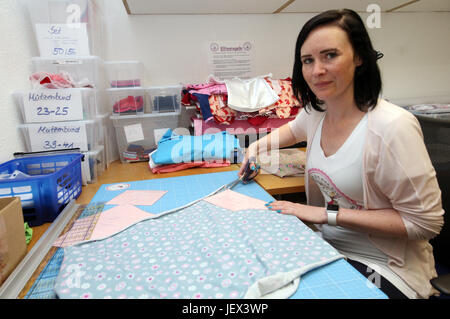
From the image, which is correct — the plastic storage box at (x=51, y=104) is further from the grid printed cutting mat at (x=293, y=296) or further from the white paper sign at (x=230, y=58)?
the white paper sign at (x=230, y=58)

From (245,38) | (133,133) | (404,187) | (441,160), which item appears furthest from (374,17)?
(133,133)

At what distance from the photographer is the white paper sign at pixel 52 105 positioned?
122 centimetres

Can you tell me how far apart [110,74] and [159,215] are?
3.33 feet

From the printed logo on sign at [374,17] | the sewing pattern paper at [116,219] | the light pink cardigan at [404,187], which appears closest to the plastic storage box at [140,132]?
the sewing pattern paper at [116,219]

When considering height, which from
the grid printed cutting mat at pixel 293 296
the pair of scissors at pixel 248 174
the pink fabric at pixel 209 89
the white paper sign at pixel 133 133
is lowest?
the grid printed cutting mat at pixel 293 296

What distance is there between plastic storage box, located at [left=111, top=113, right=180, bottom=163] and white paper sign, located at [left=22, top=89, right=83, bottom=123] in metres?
0.31

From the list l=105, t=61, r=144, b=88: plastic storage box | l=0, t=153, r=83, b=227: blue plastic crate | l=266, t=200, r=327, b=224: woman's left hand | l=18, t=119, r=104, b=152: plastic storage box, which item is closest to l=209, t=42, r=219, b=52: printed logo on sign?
l=105, t=61, r=144, b=88: plastic storage box

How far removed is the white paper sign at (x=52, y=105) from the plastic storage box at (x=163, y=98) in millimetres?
407

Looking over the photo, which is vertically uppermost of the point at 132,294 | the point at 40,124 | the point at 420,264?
the point at 40,124

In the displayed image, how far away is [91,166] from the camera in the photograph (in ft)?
4.22

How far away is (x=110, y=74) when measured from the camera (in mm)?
1528

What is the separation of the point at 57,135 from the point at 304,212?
3.62 feet

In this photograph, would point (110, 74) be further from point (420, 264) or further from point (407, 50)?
point (407, 50)

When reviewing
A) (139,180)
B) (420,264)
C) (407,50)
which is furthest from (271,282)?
(407,50)
